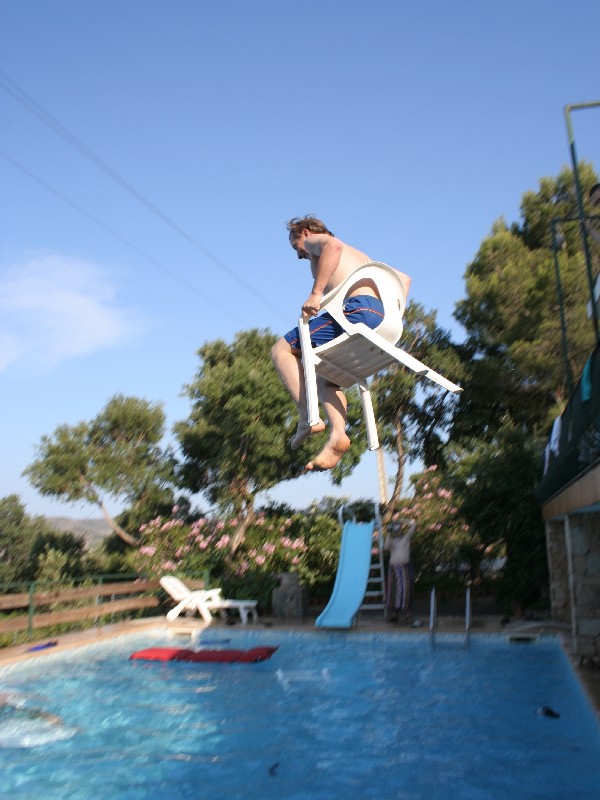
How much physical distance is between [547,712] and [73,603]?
8.39 metres

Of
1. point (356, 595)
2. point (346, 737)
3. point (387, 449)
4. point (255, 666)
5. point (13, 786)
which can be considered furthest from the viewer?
point (387, 449)

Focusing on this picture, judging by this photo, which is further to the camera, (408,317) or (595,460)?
(408,317)

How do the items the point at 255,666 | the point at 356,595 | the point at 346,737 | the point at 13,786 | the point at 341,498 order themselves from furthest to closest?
the point at 341,498 < the point at 356,595 < the point at 255,666 < the point at 346,737 < the point at 13,786

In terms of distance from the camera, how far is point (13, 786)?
13.7ft

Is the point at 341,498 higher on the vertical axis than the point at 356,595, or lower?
higher

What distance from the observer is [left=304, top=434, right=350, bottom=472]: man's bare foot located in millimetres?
2882

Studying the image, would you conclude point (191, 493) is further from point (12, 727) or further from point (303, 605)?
point (12, 727)

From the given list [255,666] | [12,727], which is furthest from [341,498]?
[12,727]

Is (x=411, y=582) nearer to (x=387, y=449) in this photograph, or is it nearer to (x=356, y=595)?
(x=356, y=595)

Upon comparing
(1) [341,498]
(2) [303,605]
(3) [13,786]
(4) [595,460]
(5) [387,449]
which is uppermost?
(5) [387,449]

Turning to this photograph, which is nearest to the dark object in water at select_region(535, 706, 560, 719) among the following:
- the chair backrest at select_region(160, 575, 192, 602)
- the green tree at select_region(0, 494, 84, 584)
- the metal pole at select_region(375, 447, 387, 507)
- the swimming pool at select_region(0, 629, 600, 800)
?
the swimming pool at select_region(0, 629, 600, 800)

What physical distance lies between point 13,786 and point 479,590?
838 centimetres

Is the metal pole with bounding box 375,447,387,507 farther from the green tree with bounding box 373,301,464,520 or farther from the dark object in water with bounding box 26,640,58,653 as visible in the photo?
the dark object in water with bounding box 26,640,58,653

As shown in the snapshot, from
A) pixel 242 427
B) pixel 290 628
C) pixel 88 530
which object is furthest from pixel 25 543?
pixel 290 628
